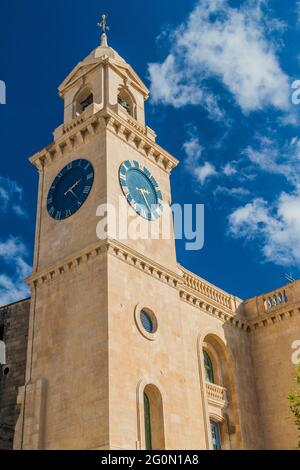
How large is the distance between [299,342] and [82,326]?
1202cm

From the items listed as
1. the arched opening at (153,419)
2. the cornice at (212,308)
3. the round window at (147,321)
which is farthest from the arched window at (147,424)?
the cornice at (212,308)

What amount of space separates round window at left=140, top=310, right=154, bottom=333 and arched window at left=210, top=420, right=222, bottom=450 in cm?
596

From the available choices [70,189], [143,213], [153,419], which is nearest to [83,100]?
[70,189]

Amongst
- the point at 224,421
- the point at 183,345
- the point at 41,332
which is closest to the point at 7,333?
the point at 41,332

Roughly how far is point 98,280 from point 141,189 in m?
5.95

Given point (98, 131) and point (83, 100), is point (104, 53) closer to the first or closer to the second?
point (83, 100)

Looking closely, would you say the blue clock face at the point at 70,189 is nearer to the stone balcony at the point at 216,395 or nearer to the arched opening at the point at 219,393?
the arched opening at the point at 219,393

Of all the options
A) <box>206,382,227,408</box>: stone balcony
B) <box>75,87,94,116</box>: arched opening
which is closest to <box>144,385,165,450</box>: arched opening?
<box>206,382,227,408</box>: stone balcony

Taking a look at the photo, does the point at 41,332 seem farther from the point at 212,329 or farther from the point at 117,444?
the point at 212,329

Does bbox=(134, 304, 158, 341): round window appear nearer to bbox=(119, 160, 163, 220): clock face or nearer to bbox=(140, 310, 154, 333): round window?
bbox=(140, 310, 154, 333): round window

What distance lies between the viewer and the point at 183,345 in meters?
27.0

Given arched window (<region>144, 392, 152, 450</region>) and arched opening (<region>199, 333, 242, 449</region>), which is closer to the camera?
arched window (<region>144, 392, 152, 450</region>)

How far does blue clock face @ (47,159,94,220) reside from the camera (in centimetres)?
2703

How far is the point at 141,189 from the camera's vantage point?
28.2 metres
